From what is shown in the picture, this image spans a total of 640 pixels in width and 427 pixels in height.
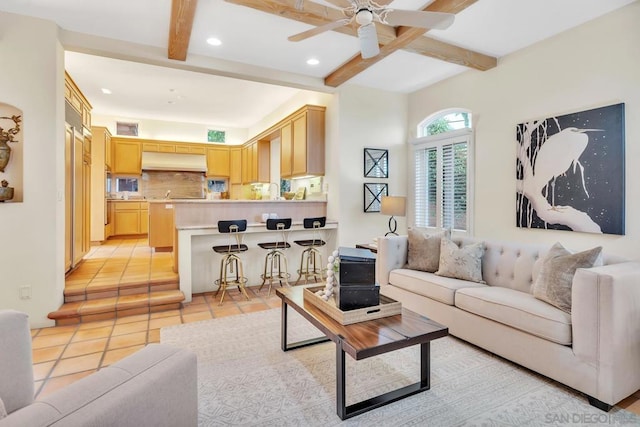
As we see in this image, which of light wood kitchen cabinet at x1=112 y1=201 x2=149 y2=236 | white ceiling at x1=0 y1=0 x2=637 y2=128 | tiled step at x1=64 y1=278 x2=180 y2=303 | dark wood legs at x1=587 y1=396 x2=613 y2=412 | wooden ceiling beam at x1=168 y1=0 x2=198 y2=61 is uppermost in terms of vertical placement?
white ceiling at x1=0 y1=0 x2=637 y2=128

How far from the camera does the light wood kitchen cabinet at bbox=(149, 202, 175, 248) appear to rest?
227 inches

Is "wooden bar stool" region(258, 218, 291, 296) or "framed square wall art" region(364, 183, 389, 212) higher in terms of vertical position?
"framed square wall art" region(364, 183, 389, 212)

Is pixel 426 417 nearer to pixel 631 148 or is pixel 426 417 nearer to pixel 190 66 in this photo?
pixel 631 148

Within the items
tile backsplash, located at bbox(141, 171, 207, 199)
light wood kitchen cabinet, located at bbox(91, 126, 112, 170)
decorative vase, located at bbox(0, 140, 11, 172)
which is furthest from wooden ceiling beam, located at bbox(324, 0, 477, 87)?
tile backsplash, located at bbox(141, 171, 207, 199)

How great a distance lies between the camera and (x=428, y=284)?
10.3ft

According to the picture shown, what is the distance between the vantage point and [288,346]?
109 inches

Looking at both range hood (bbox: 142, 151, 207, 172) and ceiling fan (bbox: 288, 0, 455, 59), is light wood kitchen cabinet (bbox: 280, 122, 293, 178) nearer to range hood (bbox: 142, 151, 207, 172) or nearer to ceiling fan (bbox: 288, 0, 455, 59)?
range hood (bbox: 142, 151, 207, 172)

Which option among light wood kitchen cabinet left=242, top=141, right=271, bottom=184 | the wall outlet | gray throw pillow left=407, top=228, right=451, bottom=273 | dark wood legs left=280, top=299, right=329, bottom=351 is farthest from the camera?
light wood kitchen cabinet left=242, top=141, right=271, bottom=184

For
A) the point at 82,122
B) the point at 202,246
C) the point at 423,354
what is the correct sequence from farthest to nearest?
the point at 82,122, the point at 202,246, the point at 423,354

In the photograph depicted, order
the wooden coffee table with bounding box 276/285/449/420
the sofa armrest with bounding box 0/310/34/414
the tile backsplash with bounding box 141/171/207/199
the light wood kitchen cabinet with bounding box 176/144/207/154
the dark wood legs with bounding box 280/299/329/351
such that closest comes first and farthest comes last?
the sofa armrest with bounding box 0/310/34/414 < the wooden coffee table with bounding box 276/285/449/420 < the dark wood legs with bounding box 280/299/329/351 < the light wood kitchen cabinet with bounding box 176/144/207/154 < the tile backsplash with bounding box 141/171/207/199

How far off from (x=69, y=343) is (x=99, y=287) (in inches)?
36.0

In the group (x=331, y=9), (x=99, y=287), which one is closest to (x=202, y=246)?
(x=99, y=287)

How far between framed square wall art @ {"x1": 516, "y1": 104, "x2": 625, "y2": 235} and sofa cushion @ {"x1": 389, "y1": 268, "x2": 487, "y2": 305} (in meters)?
1.33

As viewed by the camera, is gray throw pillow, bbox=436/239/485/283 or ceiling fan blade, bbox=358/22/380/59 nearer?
ceiling fan blade, bbox=358/22/380/59
